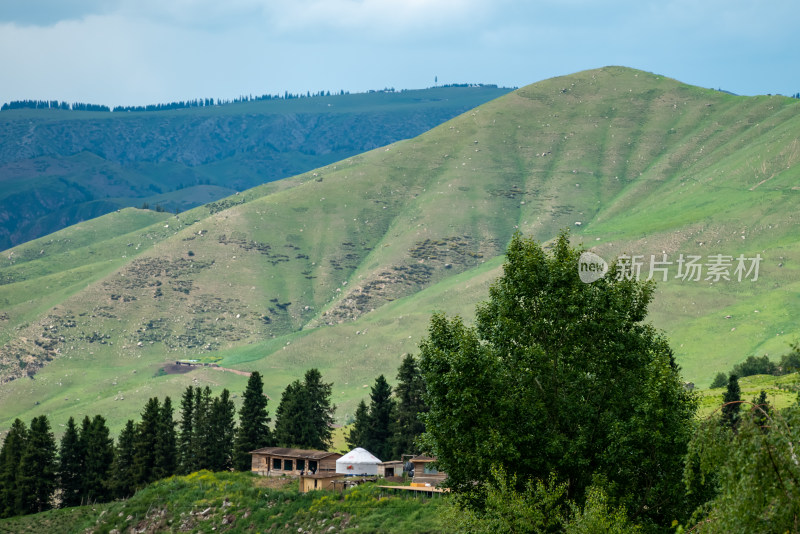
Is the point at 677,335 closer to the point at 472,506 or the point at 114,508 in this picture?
the point at 114,508

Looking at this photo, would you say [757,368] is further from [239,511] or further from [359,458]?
[239,511]

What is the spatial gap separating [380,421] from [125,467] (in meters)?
29.4

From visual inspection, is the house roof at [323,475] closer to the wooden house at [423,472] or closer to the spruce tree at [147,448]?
the wooden house at [423,472]

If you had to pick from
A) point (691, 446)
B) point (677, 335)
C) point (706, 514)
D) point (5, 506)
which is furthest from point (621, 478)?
point (677, 335)

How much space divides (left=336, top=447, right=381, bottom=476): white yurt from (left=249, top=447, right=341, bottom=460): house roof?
1.50 meters

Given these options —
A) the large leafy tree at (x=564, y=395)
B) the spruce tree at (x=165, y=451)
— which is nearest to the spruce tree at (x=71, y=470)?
the spruce tree at (x=165, y=451)

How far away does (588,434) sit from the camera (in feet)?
→ 108

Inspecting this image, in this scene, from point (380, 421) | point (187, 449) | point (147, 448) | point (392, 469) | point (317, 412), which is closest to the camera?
point (392, 469)

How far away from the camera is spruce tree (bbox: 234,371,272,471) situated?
101312 mm

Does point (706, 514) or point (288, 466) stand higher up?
point (706, 514)

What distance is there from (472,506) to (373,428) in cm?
7385

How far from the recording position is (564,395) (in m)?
33.4

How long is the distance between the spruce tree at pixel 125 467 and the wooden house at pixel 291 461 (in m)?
16.4

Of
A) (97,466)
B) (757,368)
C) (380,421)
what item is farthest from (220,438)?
(757,368)
